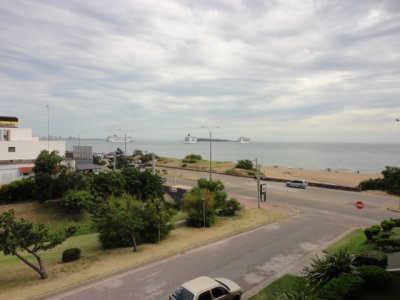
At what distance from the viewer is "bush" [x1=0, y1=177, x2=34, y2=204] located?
109 feet

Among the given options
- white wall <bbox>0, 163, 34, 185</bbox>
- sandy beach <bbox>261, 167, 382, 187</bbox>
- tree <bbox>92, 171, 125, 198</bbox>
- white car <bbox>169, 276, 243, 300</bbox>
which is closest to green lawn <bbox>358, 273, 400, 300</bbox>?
white car <bbox>169, 276, 243, 300</bbox>

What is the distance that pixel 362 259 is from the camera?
14.2m

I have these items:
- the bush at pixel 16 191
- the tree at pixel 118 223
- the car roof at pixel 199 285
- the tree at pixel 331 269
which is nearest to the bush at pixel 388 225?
the tree at pixel 331 269

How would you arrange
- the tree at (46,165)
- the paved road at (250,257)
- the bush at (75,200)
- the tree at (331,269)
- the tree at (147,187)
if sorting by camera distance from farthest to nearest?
the tree at (147,187) → the tree at (46,165) → the bush at (75,200) → the paved road at (250,257) → the tree at (331,269)

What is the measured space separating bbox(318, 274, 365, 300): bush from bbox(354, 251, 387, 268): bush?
8.55 feet

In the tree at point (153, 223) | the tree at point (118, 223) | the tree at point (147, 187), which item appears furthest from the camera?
the tree at point (147, 187)

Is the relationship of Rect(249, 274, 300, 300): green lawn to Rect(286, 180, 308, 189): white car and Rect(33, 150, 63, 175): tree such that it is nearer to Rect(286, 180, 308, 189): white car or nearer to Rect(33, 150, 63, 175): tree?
Rect(33, 150, 63, 175): tree

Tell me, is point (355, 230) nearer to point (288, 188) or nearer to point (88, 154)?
point (288, 188)

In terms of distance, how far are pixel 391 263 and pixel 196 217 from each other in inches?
588

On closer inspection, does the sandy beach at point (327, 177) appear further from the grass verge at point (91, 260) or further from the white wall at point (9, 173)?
the white wall at point (9, 173)

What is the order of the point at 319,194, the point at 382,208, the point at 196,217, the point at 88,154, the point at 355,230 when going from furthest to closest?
the point at 88,154 → the point at 319,194 → the point at 382,208 → the point at 196,217 → the point at 355,230

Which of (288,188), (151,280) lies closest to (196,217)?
(151,280)

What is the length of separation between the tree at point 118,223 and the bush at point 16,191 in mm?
17114

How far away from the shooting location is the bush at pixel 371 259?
1382cm
